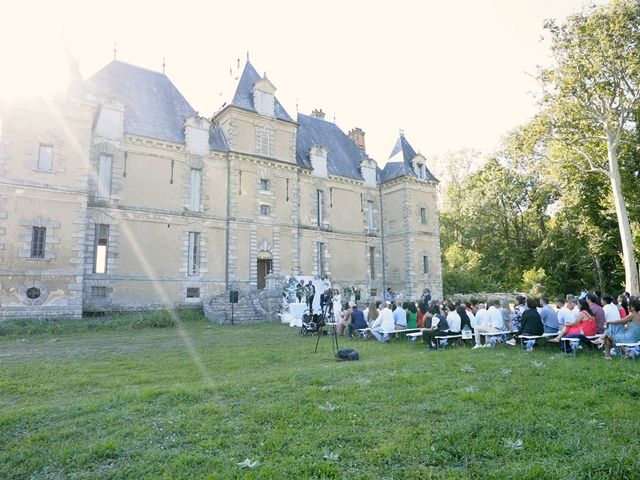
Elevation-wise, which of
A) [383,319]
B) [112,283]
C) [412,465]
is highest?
[112,283]

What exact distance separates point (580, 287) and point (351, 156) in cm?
2463

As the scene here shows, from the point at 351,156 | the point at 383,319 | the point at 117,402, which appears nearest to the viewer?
the point at 117,402

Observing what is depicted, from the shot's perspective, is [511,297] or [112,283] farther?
[511,297]

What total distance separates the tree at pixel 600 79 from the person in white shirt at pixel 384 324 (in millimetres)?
13552

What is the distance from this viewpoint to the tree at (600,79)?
64.0 feet

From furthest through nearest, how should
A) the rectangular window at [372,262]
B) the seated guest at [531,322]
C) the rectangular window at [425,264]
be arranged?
the rectangular window at [372,262] → the rectangular window at [425,264] → the seated guest at [531,322]

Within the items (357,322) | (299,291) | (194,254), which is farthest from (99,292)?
(357,322)

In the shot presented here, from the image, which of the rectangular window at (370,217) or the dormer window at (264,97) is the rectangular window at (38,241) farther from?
the rectangular window at (370,217)

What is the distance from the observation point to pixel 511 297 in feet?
105

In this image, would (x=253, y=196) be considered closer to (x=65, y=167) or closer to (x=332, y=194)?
(x=332, y=194)

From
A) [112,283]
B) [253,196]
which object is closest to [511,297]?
[253,196]

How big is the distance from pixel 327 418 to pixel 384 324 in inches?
332

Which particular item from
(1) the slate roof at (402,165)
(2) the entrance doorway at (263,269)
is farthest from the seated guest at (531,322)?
(1) the slate roof at (402,165)

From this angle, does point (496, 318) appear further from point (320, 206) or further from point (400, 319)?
point (320, 206)
